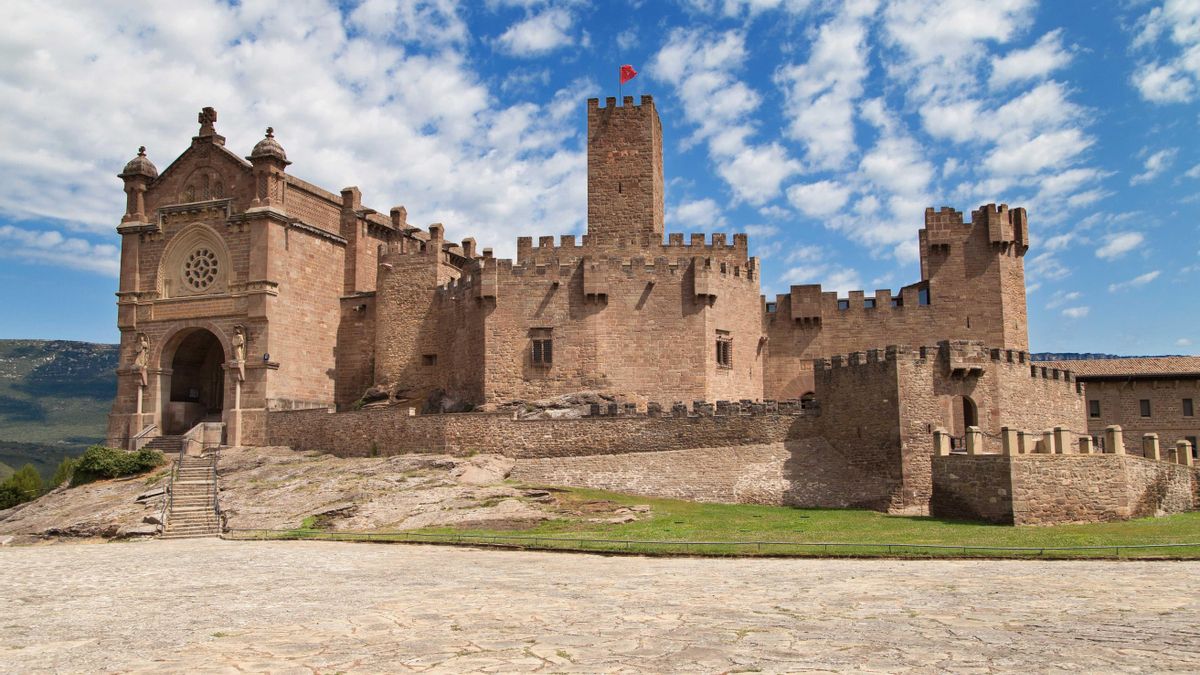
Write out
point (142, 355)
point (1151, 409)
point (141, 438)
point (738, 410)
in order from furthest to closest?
1. point (1151, 409)
2. point (142, 355)
3. point (141, 438)
4. point (738, 410)

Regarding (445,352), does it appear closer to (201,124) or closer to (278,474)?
(278,474)

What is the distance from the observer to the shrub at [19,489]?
168 feet

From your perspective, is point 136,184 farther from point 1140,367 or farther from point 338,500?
point 1140,367

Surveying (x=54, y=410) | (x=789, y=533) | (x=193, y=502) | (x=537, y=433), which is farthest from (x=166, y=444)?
(x=54, y=410)

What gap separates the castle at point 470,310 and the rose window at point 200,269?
0.37ft

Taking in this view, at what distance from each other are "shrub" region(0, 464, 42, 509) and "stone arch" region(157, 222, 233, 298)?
13124mm

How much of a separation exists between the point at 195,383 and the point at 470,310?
53.5 ft

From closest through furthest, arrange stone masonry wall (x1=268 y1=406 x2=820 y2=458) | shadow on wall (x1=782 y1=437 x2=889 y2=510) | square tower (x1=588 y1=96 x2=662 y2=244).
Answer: shadow on wall (x1=782 y1=437 x2=889 y2=510) < stone masonry wall (x1=268 y1=406 x2=820 y2=458) < square tower (x1=588 y1=96 x2=662 y2=244)

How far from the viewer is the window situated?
41969mm

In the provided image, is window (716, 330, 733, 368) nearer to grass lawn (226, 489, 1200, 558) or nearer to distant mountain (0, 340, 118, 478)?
grass lawn (226, 489, 1200, 558)

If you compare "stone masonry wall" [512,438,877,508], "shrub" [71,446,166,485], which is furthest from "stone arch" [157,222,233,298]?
"stone masonry wall" [512,438,877,508]

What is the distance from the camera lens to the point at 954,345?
32812mm

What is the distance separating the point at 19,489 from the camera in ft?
173

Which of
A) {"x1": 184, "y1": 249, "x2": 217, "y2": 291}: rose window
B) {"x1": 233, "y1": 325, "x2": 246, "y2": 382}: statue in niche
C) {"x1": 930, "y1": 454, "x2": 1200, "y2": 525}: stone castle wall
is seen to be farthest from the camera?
{"x1": 184, "y1": 249, "x2": 217, "y2": 291}: rose window
